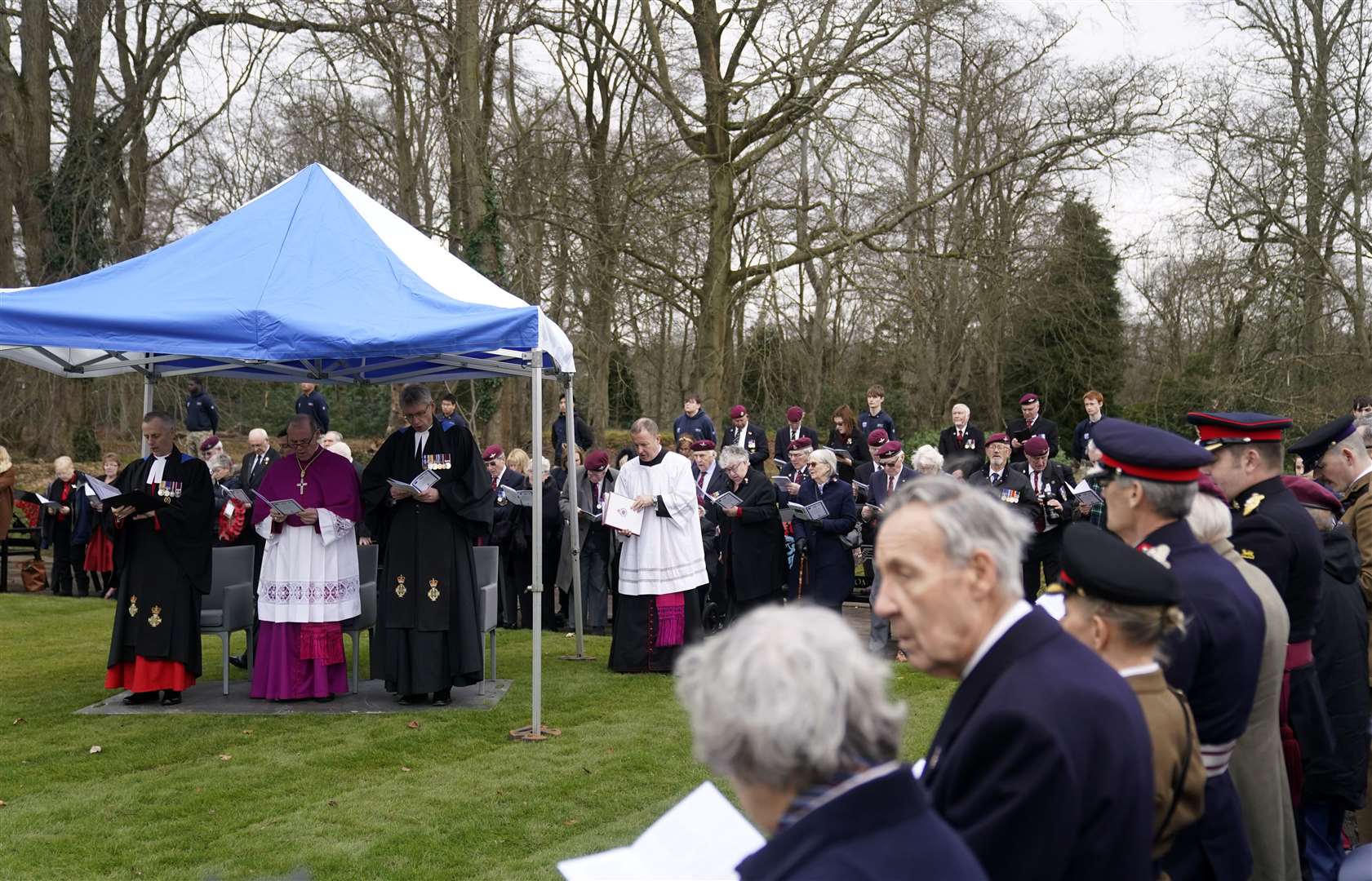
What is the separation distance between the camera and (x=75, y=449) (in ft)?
72.7

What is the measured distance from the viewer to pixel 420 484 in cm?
870

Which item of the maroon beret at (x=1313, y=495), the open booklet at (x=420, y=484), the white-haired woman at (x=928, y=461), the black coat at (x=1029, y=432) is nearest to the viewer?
the maroon beret at (x=1313, y=495)

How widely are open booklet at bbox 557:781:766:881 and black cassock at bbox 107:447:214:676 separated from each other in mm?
7511

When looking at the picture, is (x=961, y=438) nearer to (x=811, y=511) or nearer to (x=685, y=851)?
(x=811, y=511)

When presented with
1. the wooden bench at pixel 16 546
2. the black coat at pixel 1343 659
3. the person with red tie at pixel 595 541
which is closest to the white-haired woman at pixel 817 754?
the black coat at pixel 1343 659

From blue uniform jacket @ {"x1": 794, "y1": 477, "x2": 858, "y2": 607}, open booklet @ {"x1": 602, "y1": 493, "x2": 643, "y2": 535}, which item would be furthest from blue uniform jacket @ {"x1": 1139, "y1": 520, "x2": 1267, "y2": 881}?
blue uniform jacket @ {"x1": 794, "y1": 477, "x2": 858, "y2": 607}

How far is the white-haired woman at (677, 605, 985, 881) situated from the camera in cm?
166

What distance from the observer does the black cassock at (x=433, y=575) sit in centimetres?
890

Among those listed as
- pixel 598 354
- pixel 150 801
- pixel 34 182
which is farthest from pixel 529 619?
pixel 34 182

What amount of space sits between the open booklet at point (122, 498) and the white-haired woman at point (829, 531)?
5.35 meters

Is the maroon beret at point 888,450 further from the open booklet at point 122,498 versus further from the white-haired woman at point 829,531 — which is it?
the open booklet at point 122,498

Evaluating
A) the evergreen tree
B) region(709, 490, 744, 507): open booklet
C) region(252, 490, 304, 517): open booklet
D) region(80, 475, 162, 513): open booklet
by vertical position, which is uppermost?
the evergreen tree

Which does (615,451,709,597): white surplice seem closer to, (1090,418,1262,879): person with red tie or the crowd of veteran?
the crowd of veteran

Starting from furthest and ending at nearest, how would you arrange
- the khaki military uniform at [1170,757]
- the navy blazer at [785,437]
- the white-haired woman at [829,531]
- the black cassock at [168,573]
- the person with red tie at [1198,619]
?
the navy blazer at [785,437], the white-haired woman at [829,531], the black cassock at [168,573], the person with red tie at [1198,619], the khaki military uniform at [1170,757]
